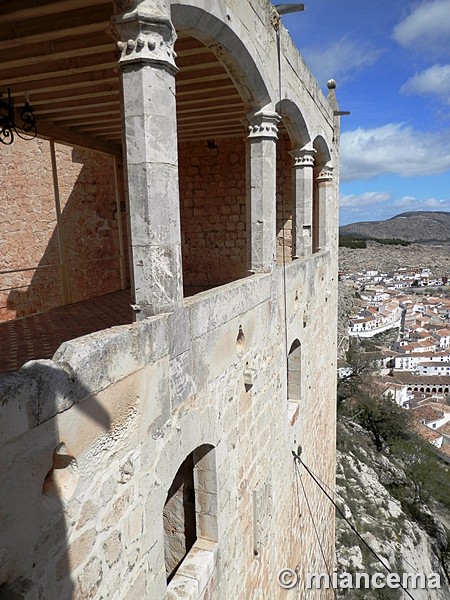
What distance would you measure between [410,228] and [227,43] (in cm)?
16417

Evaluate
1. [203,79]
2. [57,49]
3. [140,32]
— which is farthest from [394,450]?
[140,32]

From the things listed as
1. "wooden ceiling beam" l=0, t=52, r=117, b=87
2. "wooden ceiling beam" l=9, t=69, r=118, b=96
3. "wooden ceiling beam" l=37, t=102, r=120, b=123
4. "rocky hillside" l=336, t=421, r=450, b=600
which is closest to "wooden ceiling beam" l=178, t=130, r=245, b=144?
"wooden ceiling beam" l=37, t=102, r=120, b=123

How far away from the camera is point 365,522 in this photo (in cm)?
1392

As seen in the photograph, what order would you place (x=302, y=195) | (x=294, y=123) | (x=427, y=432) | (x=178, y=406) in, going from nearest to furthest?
(x=178, y=406), (x=294, y=123), (x=302, y=195), (x=427, y=432)

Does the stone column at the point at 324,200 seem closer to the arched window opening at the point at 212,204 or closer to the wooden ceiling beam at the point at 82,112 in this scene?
the arched window opening at the point at 212,204

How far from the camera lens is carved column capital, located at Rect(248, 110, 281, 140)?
186 inches

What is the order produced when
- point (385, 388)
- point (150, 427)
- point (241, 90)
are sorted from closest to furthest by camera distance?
1. point (150, 427)
2. point (241, 90)
3. point (385, 388)

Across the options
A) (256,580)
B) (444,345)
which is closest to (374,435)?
(256,580)

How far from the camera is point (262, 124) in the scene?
473cm

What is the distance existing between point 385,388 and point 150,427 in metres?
38.7

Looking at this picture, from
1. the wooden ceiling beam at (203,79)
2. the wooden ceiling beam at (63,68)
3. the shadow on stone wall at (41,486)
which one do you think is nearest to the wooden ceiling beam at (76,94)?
the wooden ceiling beam at (63,68)

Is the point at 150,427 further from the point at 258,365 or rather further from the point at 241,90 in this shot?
the point at 241,90

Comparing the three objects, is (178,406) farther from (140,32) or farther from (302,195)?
(302,195)

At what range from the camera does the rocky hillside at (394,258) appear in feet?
320
